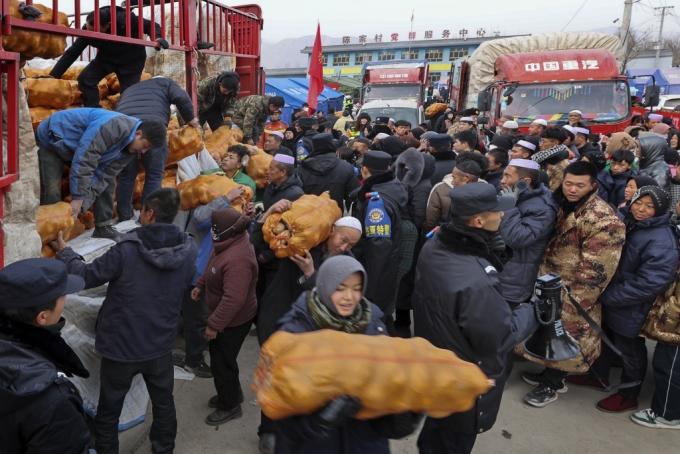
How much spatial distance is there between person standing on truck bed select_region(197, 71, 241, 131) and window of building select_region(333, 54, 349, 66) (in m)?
54.3

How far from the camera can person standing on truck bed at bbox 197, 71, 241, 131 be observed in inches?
239

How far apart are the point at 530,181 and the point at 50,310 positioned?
11.4 ft

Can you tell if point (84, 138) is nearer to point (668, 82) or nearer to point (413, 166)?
point (413, 166)

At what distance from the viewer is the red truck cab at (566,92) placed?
940 centimetres

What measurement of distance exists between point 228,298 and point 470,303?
160 centimetres

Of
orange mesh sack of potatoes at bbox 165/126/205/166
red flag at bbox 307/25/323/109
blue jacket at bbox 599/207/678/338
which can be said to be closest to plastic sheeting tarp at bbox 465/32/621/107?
red flag at bbox 307/25/323/109

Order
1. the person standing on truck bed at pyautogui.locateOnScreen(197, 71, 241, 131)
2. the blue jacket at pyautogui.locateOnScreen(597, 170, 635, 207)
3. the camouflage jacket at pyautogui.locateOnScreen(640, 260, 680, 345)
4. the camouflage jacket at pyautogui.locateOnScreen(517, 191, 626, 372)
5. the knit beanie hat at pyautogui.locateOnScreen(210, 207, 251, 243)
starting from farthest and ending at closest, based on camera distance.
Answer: the person standing on truck bed at pyautogui.locateOnScreen(197, 71, 241, 131) → the blue jacket at pyautogui.locateOnScreen(597, 170, 635, 207) → the camouflage jacket at pyautogui.locateOnScreen(517, 191, 626, 372) → the camouflage jacket at pyautogui.locateOnScreen(640, 260, 680, 345) → the knit beanie hat at pyautogui.locateOnScreen(210, 207, 251, 243)

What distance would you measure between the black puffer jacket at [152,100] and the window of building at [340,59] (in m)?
A: 56.5

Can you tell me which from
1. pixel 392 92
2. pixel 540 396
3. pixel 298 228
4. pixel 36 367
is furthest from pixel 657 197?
pixel 392 92

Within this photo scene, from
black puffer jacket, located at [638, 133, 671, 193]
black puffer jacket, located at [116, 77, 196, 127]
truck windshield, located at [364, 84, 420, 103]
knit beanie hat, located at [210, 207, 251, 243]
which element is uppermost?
truck windshield, located at [364, 84, 420, 103]

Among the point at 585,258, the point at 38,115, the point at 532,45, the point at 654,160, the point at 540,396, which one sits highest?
the point at 532,45

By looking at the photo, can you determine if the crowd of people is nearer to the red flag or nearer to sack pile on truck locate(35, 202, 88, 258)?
sack pile on truck locate(35, 202, 88, 258)

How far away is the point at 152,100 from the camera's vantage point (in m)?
4.61

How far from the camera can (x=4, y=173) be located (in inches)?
119
